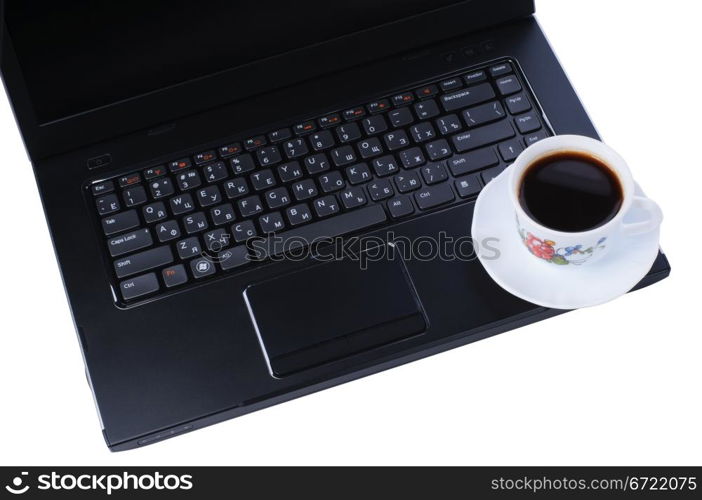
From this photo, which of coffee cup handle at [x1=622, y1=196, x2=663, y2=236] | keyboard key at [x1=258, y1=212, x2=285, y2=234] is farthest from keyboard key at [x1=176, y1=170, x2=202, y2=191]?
coffee cup handle at [x1=622, y1=196, x2=663, y2=236]

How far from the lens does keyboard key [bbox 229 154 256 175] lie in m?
1.38

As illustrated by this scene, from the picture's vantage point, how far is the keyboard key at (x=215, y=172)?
1.38 meters

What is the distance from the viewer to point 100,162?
1.39 meters

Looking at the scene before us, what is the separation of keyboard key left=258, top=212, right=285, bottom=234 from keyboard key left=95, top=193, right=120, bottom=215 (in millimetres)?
205

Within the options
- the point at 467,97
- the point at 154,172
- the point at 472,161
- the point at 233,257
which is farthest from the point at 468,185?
the point at 154,172

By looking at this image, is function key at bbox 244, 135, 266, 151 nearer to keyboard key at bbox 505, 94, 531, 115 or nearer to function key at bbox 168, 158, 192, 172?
function key at bbox 168, 158, 192, 172

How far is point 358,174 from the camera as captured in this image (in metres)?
1.37

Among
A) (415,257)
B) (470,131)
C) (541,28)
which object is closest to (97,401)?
(415,257)

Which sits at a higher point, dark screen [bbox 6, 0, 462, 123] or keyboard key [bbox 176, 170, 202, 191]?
dark screen [bbox 6, 0, 462, 123]

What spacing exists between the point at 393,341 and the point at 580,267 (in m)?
0.27

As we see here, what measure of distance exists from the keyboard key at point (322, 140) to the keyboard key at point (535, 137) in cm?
28

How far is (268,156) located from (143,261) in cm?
23

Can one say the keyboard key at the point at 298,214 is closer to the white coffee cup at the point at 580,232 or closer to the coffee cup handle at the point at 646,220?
the white coffee cup at the point at 580,232

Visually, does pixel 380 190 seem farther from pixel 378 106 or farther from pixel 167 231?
pixel 167 231
